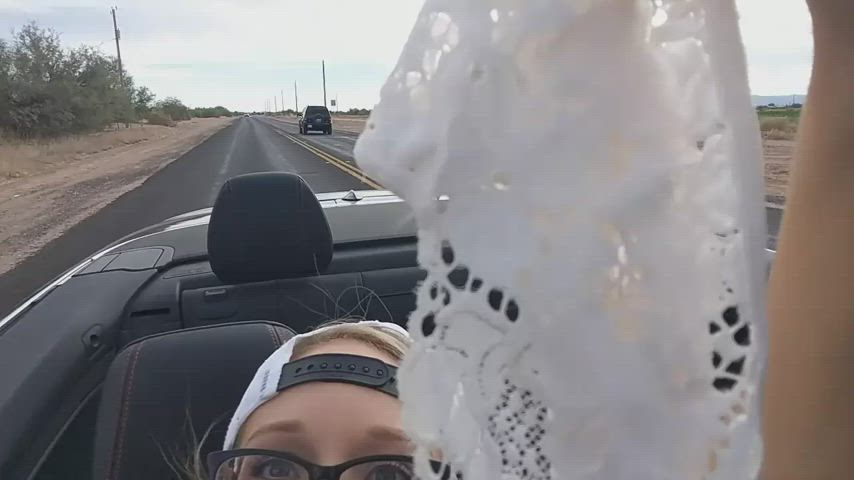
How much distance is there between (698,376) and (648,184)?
0.58 feet

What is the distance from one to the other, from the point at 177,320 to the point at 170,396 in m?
0.97

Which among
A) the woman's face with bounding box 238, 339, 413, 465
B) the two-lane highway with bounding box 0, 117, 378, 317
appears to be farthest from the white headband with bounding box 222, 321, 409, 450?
the two-lane highway with bounding box 0, 117, 378, 317

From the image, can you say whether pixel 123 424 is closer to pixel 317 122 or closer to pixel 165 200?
pixel 165 200

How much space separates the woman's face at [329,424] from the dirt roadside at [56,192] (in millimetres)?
7922

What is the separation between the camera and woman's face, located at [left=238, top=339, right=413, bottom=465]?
157 cm

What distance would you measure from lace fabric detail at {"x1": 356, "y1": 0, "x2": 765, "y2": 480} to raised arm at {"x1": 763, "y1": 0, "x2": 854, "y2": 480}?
0.49 feet

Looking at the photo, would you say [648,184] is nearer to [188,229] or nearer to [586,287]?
[586,287]

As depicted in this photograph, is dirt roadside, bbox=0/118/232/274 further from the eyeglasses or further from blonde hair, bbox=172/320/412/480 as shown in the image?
the eyeglasses

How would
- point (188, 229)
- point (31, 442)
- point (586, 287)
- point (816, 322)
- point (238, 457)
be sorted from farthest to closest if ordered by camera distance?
point (188, 229)
point (31, 442)
point (238, 457)
point (816, 322)
point (586, 287)

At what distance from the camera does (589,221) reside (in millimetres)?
668

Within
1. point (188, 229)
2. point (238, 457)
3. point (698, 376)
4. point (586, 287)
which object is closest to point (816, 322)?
point (698, 376)

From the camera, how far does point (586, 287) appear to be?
667 millimetres

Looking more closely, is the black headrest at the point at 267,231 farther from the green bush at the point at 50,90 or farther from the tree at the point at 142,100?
the tree at the point at 142,100

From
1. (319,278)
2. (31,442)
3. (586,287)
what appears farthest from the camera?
(319,278)
